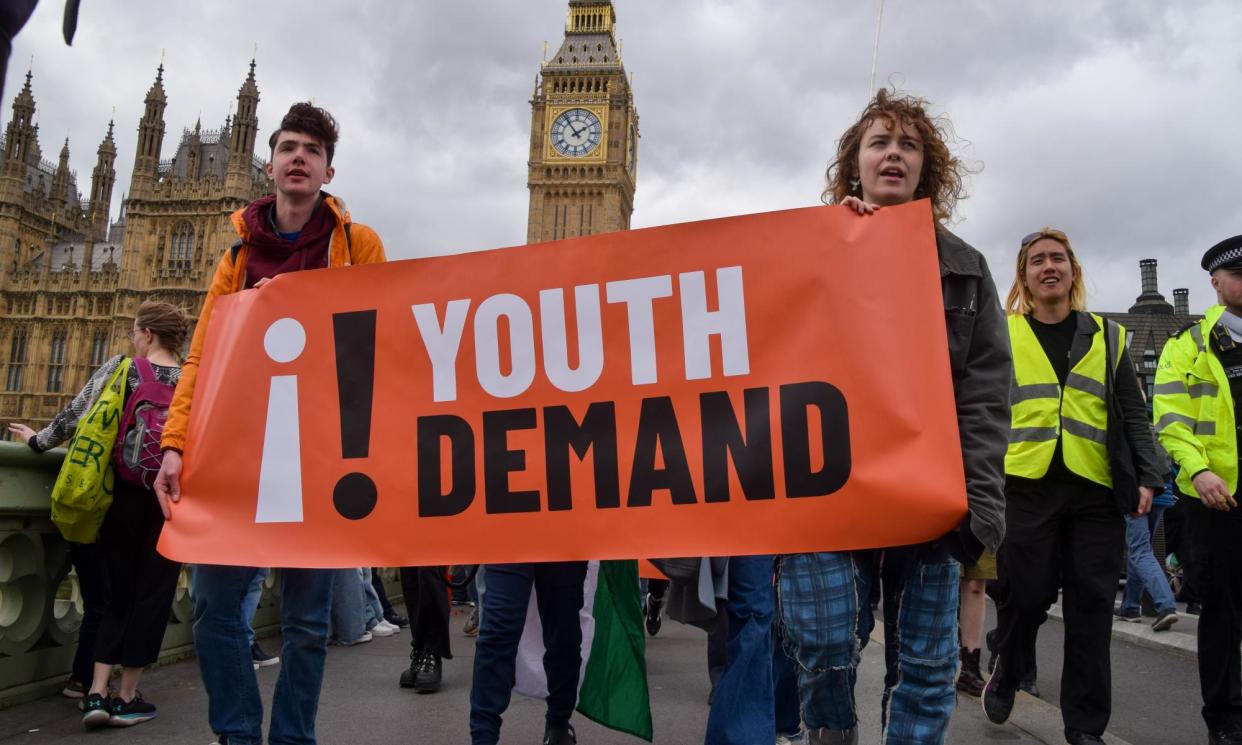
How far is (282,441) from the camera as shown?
2838 mm

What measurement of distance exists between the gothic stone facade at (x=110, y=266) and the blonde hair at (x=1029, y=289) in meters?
57.8

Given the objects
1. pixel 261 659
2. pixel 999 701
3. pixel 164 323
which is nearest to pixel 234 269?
pixel 164 323

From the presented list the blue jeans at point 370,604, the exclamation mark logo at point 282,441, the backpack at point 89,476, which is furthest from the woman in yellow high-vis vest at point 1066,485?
the blue jeans at point 370,604

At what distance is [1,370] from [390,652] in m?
64.2

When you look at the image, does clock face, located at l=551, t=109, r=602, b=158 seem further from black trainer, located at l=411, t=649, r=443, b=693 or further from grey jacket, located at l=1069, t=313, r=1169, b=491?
grey jacket, located at l=1069, t=313, r=1169, b=491

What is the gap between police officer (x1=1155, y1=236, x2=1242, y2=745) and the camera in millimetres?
3445

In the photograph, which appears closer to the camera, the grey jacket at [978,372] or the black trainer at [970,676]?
the grey jacket at [978,372]

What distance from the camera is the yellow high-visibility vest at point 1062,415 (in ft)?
11.3

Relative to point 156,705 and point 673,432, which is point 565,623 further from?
point 156,705

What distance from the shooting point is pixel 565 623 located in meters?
3.28

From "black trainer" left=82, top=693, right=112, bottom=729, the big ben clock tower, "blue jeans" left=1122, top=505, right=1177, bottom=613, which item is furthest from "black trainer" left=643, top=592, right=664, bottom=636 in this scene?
the big ben clock tower

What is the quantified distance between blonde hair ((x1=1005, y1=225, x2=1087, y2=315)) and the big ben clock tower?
6318cm

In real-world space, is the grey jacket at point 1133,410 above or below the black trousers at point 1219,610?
above

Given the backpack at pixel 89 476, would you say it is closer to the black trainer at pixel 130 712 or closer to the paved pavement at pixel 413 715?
the black trainer at pixel 130 712
